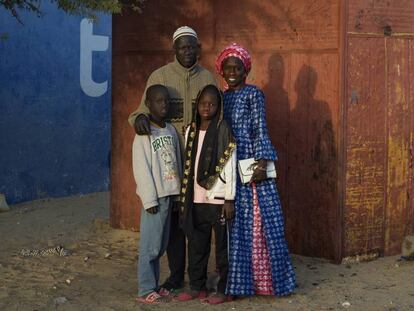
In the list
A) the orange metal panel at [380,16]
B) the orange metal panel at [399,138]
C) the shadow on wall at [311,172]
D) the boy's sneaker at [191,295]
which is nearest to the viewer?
the boy's sneaker at [191,295]

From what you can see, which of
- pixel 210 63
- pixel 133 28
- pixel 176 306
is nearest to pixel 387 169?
pixel 210 63

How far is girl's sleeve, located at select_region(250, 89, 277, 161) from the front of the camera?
4.58 metres

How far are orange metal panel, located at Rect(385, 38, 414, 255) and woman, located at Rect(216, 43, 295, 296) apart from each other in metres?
1.67

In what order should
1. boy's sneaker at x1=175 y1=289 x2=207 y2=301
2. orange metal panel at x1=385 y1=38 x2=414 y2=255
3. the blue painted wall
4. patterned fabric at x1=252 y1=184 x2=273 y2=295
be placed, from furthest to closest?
the blue painted wall, orange metal panel at x1=385 y1=38 x2=414 y2=255, boy's sneaker at x1=175 y1=289 x2=207 y2=301, patterned fabric at x1=252 y1=184 x2=273 y2=295

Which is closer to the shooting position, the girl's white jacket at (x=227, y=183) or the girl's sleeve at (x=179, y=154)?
the girl's white jacket at (x=227, y=183)

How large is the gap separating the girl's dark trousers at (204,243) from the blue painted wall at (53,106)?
4563 mm

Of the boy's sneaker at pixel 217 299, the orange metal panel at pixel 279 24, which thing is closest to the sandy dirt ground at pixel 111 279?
the boy's sneaker at pixel 217 299

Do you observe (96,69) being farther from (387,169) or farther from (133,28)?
(387,169)

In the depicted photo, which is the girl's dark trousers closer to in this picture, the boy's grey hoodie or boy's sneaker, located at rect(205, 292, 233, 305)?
boy's sneaker, located at rect(205, 292, 233, 305)

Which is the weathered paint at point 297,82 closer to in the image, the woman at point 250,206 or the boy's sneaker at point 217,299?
the woman at point 250,206

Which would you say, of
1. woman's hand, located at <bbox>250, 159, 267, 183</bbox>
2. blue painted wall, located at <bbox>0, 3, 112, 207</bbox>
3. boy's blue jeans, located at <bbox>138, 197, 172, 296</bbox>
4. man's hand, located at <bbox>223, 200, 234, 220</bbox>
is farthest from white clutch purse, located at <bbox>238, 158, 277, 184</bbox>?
blue painted wall, located at <bbox>0, 3, 112, 207</bbox>

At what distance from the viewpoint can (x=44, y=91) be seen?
9.05m

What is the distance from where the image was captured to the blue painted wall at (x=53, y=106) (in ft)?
28.4

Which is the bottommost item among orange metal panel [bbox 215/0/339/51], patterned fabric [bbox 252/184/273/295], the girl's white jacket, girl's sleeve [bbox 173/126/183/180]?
patterned fabric [bbox 252/184/273/295]
